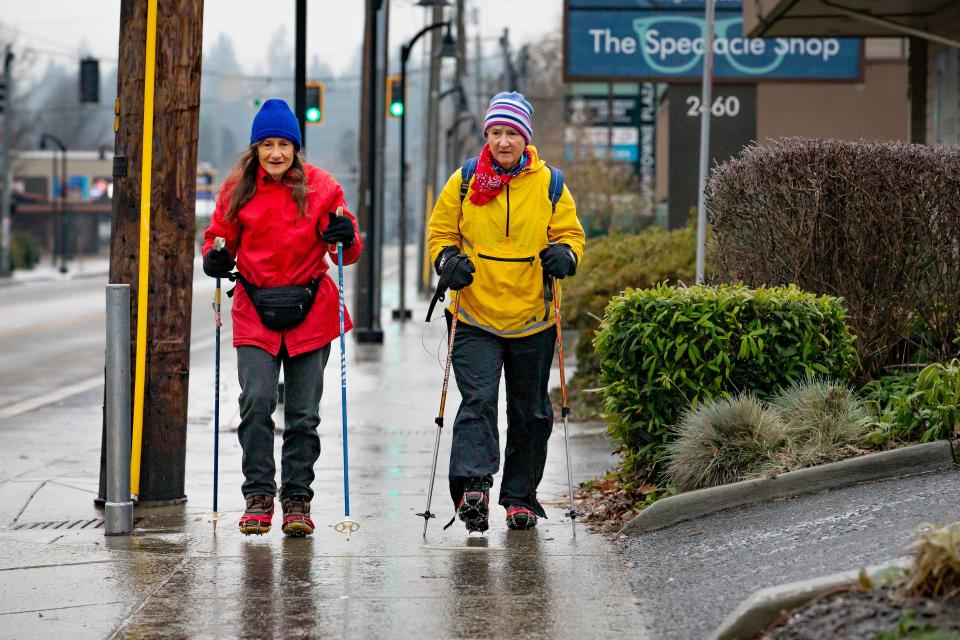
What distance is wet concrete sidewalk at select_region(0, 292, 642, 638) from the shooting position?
542 centimetres

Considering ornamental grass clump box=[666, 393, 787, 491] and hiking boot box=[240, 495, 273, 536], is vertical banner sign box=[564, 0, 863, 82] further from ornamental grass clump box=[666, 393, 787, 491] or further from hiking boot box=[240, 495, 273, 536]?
hiking boot box=[240, 495, 273, 536]

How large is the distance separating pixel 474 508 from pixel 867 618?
273 cm

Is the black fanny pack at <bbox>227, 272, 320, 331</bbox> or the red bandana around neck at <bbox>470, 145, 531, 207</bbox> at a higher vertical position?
the red bandana around neck at <bbox>470, 145, 531, 207</bbox>

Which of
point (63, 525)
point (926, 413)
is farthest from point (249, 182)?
point (926, 413)

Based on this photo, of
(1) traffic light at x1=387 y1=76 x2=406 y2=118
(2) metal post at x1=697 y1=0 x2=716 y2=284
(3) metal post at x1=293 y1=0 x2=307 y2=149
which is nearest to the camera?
(2) metal post at x1=697 y1=0 x2=716 y2=284

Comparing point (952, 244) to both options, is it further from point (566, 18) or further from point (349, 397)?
point (566, 18)

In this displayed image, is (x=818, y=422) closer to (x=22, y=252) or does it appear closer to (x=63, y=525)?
(x=63, y=525)

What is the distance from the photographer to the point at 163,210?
790 cm

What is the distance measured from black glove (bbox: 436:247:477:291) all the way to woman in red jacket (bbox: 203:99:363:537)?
442 millimetres

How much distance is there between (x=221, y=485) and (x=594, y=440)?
308 cm

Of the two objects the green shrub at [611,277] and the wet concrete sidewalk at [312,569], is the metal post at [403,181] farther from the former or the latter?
the wet concrete sidewalk at [312,569]

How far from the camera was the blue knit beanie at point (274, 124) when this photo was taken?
277 inches

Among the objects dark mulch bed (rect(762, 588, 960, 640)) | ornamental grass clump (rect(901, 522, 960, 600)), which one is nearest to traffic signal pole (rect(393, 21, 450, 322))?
dark mulch bed (rect(762, 588, 960, 640))

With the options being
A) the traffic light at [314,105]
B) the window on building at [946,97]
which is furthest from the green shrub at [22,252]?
the window on building at [946,97]
